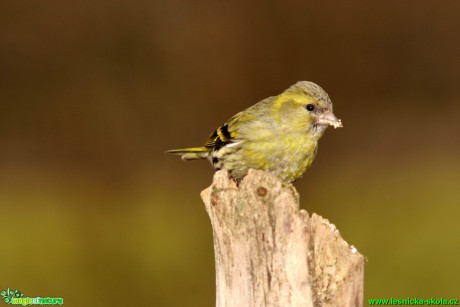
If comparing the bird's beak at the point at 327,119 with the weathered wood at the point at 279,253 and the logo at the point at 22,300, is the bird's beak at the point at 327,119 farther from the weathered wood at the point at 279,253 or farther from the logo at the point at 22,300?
the logo at the point at 22,300

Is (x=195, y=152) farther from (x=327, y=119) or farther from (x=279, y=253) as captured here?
(x=279, y=253)

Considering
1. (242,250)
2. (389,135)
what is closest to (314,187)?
(389,135)

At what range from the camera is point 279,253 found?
3105mm

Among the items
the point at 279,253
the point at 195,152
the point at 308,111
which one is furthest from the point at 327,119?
the point at 279,253

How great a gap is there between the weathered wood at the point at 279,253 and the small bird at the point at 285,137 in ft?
3.57

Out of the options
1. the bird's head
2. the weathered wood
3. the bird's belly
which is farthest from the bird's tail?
the weathered wood

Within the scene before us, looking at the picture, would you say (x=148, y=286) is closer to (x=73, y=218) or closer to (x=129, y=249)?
(x=129, y=249)

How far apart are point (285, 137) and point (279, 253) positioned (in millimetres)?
1348

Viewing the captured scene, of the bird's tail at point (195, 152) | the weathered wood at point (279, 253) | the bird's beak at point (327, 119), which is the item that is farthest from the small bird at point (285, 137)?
the weathered wood at point (279, 253)

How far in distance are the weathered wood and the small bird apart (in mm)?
1088

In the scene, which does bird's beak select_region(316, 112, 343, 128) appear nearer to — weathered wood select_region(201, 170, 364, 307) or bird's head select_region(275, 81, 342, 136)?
bird's head select_region(275, 81, 342, 136)

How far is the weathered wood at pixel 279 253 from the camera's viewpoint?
122 inches

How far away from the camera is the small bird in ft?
14.1

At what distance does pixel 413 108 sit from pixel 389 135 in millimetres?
370
